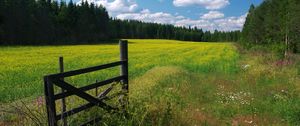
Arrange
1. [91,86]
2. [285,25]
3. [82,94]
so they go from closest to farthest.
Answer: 1. [82,94]
2. [91,86]
3. [285,25]

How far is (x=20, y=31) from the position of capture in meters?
67.8

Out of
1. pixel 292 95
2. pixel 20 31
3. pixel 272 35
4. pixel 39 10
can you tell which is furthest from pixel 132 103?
pixel 39 10

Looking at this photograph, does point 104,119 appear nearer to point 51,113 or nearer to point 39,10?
point 51,113

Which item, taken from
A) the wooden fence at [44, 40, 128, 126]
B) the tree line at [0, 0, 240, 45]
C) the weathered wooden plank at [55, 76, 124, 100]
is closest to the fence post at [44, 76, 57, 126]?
the wooden fence at [44, 40, 128, 126]

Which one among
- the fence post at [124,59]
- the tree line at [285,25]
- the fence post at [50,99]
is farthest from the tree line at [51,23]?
the fence post at [50,99]

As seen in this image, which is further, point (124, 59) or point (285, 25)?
point (285, 25)

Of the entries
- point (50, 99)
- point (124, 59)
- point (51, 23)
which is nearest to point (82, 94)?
point (50, 99)

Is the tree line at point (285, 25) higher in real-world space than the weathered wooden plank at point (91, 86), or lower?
higher

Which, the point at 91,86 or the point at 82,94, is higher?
the point at 91,86

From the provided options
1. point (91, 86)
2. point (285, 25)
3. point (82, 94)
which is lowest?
point (82, 94)

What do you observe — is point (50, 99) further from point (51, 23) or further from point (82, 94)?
point (51, 23)

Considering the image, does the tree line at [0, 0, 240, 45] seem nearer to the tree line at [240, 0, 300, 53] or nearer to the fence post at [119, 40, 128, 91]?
the tree line at [240, 0, 300, 53]

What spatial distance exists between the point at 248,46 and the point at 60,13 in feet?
144

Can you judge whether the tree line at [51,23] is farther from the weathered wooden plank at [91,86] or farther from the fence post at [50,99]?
the fence post at [50,99]
